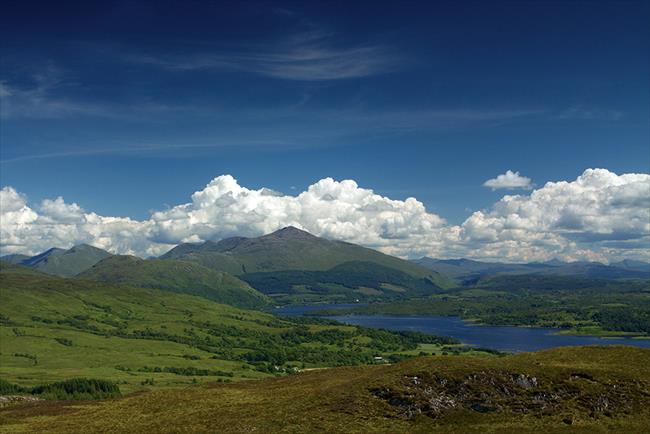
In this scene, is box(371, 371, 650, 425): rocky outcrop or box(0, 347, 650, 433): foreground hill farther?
box(371, 371, 650, 425): rocky outcrop

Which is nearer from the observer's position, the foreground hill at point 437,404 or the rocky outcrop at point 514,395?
the foreground hill at point 437,404

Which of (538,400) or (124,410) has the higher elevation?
(538,400)

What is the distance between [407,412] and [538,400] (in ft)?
54.4

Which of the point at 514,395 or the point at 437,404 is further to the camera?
the point at 514,395

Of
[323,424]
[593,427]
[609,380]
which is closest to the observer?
[593,427]

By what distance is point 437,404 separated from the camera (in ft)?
229

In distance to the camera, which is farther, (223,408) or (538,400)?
(223,408)

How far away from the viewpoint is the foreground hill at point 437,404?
2576 inches

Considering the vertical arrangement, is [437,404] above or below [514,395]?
below

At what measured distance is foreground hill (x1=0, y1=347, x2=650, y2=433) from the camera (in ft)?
215

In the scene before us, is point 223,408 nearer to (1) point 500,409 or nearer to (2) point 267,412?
(2) point 267,412

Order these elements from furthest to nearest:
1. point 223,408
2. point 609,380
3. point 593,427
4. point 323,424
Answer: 1. point 223,408
2. point 609,380
3. point 323,424
4. point 593,427

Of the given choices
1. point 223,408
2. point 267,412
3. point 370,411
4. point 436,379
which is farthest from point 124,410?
point 436,379

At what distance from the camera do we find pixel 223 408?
8050 centimetres
